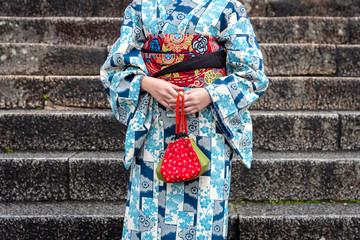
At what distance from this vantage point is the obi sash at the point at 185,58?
1.70 metres

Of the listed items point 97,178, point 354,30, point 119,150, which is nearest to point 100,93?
point 119,150

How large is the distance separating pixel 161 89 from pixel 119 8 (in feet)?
9.63

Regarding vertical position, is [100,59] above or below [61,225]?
above

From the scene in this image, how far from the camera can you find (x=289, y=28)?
12.7 ft

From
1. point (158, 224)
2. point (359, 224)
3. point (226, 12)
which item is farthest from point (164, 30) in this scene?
point (359, 224)

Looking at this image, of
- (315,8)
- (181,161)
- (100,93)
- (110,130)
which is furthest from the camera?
(315,8)

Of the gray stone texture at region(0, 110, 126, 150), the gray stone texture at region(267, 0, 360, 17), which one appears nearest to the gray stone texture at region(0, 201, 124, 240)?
the gray stone texture at region(0, 110, 126, 150)

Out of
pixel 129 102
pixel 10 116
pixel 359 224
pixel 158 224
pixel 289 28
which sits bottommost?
pixel 359 224

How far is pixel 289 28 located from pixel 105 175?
8.09 ft

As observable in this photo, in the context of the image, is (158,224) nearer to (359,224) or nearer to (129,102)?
(129,102)

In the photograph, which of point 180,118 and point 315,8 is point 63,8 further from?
point 180,118

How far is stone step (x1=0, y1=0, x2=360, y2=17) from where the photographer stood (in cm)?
419

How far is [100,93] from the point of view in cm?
319

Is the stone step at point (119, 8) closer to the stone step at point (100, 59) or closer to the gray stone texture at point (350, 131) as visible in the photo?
the stone step at point (100, 59)
